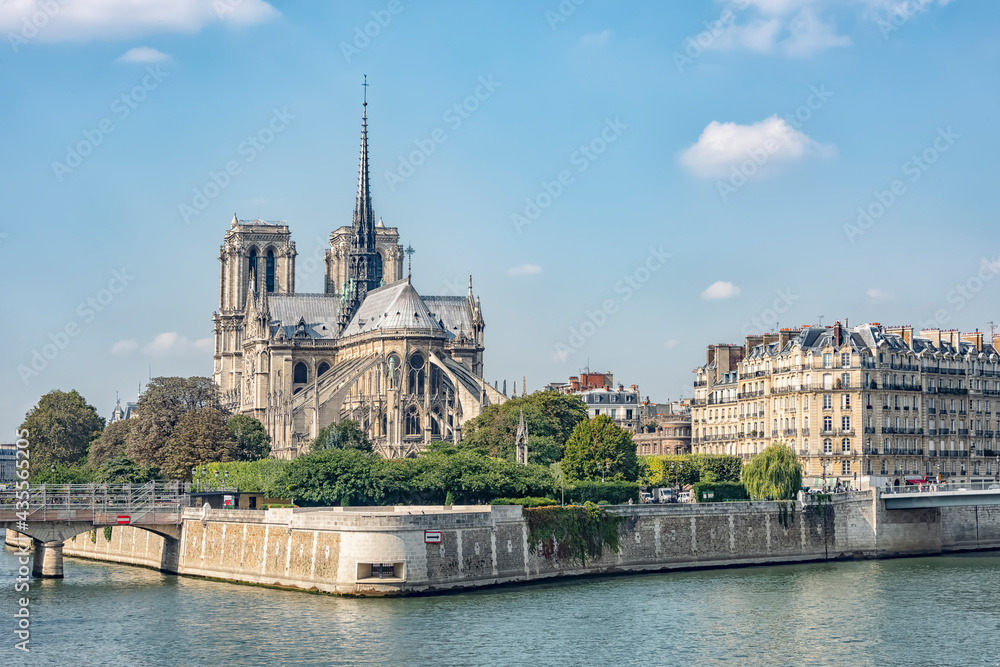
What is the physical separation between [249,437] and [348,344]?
28332 mm

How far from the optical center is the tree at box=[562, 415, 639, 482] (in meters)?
79.1

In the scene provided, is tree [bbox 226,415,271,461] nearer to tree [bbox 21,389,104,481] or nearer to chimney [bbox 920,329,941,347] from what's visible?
tree [bbox 21,389,104,481]

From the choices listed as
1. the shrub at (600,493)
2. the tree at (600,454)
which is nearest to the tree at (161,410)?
the tree at (600,454)

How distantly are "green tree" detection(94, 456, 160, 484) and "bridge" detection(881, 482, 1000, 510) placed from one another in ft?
124

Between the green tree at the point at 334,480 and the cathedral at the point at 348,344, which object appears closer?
the green tree at the point at 334,480

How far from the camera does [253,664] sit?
40.5m

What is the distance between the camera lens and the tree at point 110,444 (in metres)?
100

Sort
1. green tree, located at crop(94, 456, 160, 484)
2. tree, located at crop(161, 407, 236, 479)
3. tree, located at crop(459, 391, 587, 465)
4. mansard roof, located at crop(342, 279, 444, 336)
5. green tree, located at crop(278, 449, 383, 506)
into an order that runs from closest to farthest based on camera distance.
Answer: green tree, located at crop(278, 449, 383, 506) → green tree, located at crop(94, 456, 160, 484) → tree, located at crop(459, 391, 587, 465) → tree, located at crop(161, 407, 236, 479) → mansard roof, located at crop(342, 279, 444, 336)

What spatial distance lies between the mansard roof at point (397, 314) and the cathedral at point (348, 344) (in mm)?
114

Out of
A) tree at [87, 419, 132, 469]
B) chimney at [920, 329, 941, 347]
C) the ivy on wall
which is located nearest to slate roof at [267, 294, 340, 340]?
tree at [87, 419, 132, 469]

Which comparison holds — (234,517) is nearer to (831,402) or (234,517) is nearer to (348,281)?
(831,402)

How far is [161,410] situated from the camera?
10306 centimetres

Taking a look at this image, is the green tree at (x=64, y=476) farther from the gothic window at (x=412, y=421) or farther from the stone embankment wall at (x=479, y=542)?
the gothic window at (x=412, y=421)

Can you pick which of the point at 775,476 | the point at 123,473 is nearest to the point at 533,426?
the point at 775,476
